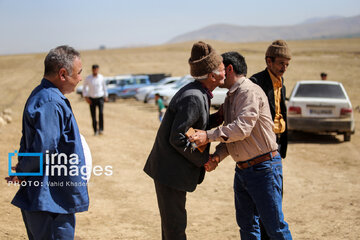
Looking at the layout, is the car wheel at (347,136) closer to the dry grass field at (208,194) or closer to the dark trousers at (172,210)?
the dry grass field at (208,194)

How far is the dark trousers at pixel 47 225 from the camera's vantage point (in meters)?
2.87

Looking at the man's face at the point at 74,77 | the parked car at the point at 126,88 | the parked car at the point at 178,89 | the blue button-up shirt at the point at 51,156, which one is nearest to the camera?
the blue button-up shirt at the point at 51,156

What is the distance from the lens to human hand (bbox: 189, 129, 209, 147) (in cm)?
328

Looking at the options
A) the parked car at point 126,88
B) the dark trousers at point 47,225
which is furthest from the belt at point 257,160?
the parked car at point 126,88

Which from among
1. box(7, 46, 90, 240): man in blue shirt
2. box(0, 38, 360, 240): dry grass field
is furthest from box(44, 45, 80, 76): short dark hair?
box(0, 38, 360, 240): dry grass field

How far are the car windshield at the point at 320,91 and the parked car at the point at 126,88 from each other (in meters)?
17.2

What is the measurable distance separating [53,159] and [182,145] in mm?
987

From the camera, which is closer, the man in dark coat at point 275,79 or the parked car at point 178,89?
A: the man in dark coat at point 275,79

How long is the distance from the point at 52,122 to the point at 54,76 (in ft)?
1.23

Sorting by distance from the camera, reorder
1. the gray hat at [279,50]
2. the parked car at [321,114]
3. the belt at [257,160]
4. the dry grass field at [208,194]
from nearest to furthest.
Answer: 1. the belt at [257,160]
2. the gray hat at [279,50]
3. the dry grass field at [208,194]
4. the parked car at [321,114]

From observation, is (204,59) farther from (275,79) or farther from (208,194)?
(208,194)

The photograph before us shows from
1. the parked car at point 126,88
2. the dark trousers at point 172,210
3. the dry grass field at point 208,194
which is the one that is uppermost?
the dark trousers at point 172,210

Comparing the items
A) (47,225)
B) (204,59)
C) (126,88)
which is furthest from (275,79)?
(126,88)

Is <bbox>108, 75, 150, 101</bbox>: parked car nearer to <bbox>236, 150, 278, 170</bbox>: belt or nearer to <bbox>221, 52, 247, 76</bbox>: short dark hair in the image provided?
<bbox>221, 52, 247, 76</bbox>: short dark hair
